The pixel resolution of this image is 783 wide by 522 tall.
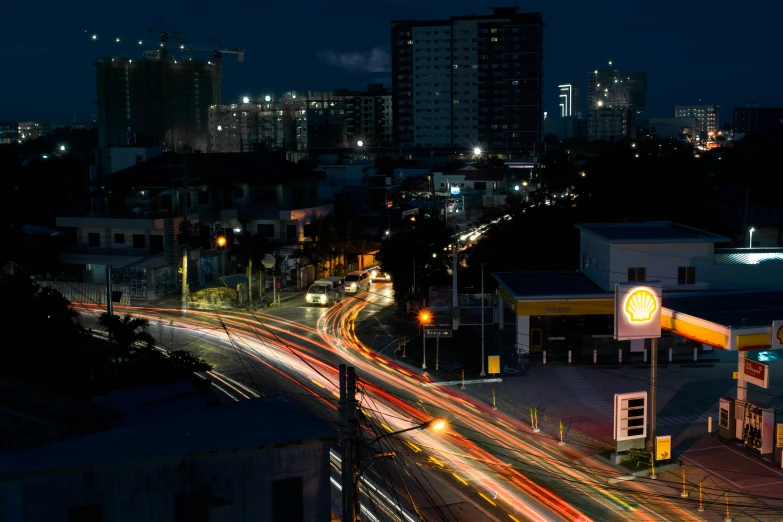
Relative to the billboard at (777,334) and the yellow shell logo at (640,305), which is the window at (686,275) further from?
the yellow shell logo at (640,305)

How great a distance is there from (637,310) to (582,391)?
4.88 metres

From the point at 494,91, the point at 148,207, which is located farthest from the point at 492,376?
the point at 494,91

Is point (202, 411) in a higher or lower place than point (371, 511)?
higher

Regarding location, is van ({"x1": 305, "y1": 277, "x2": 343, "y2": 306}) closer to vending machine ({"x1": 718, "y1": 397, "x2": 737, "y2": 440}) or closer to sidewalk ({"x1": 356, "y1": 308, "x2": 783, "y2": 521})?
sidewalk ({"x1": 356, "y1": 308, "x2": 783, "y2": 521})

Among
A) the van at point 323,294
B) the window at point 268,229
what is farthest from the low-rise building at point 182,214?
the van at point 323,294

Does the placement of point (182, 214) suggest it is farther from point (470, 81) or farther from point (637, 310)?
point (470, 81)

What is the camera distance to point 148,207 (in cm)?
4134

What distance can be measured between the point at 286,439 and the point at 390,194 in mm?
52066

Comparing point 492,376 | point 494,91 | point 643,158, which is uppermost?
point 494,91

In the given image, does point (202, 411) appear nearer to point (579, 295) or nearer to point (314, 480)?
point (314, 480)

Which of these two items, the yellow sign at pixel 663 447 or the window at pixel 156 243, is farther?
the window at pixel 156 243

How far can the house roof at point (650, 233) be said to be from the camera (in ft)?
94.9

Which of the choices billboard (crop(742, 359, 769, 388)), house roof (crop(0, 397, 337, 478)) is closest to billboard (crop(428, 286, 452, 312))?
billboard (crop(742, 359, 769, 388))

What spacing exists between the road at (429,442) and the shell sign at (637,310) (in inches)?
118
